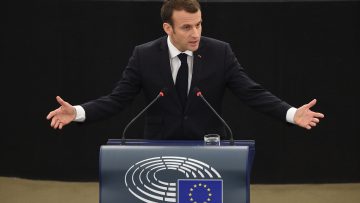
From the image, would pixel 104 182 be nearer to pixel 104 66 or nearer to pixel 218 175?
pixel 218 175

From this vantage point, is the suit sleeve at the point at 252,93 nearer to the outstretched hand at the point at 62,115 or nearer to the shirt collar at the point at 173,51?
the shirt collar at the point at 173,51

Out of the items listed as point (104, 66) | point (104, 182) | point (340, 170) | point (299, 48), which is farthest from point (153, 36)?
point (104, 182)

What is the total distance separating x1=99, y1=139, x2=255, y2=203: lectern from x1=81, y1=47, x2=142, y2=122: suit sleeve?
0.55m

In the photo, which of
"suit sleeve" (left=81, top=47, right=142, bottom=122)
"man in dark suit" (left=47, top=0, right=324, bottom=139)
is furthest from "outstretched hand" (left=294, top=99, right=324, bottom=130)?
"suit sleeve" (left=81, top=47, right=142, bottom=122)

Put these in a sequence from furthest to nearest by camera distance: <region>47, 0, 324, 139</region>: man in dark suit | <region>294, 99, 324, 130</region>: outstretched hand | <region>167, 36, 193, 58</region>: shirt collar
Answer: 1. <region>167, 36, 193, 58</region>: shirt collar
2. <region>47, 0, 324, 139</region>: man in dark suit
3. <region>294, 99, 324, 130</region>: outstretched hand

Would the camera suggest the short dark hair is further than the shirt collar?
No

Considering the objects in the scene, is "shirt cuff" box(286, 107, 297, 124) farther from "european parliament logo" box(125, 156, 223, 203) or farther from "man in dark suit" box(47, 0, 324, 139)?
"european parliament logo" box(125, 156, 223, 203)

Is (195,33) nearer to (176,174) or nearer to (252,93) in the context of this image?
(252,93)

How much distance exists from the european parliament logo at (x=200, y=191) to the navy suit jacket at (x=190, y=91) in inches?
26.5

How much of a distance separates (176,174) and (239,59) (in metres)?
2.43

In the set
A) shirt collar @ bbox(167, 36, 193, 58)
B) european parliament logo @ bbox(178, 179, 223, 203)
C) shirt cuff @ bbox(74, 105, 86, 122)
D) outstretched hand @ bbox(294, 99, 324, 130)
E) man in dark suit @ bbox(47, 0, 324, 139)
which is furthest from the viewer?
shirt collar @ bbox(167, 36, 193, 58)

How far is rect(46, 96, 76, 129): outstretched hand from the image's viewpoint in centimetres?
371

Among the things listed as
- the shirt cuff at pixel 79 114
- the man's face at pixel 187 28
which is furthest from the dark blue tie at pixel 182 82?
the shirt cuff at pixel 79 114

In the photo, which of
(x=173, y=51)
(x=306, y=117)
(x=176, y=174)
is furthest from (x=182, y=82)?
(x=176, y=174)
